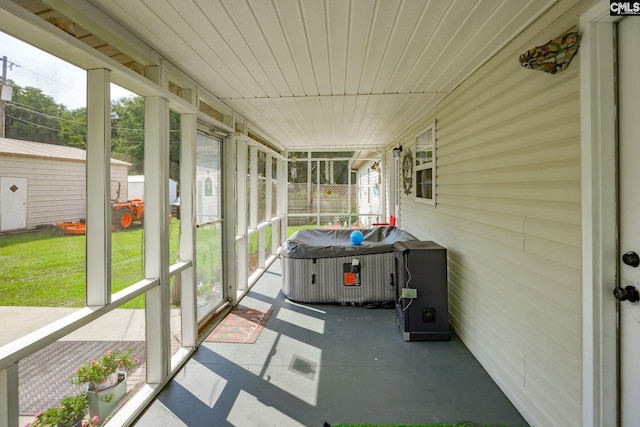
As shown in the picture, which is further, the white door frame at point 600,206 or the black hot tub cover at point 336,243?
the black hot tub cover at point 336,243

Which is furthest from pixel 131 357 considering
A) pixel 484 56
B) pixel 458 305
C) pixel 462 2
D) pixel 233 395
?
pixel 484 56

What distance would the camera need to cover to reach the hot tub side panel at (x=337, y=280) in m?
4.13

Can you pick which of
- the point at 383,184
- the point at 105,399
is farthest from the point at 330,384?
the point at 383,184

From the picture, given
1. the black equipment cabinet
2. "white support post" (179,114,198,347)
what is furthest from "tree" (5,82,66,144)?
the black equipment cabinet

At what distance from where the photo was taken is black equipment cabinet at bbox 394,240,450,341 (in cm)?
312

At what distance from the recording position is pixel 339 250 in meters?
4.18

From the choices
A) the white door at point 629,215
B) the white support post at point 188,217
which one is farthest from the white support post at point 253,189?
the white door at point 629,215

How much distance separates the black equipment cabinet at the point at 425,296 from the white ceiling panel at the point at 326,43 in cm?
177

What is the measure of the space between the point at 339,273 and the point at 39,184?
10.8 ft

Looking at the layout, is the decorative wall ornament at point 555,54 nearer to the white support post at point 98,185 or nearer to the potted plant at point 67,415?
the white support post at point 98,185

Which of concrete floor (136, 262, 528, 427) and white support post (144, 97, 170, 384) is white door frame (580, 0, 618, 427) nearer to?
concrete floor (136, 262, 528, 427)

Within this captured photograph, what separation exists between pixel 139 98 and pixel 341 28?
157 centimetres

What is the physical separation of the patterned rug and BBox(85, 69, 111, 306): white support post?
296 millimetres

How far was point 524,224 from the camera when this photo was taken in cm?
203
